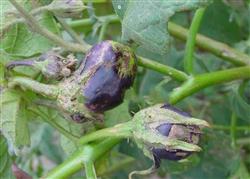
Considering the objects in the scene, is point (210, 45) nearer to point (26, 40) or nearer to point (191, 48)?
point (191, 48)

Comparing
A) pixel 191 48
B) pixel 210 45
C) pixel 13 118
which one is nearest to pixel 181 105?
pixel 210 45

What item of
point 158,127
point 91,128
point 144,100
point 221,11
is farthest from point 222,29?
point 158,127

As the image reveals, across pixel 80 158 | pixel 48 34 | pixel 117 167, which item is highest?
pixel 48 34

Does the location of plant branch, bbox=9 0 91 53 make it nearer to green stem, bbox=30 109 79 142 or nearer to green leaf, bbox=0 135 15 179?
green stem, bbox=30 109 79 142

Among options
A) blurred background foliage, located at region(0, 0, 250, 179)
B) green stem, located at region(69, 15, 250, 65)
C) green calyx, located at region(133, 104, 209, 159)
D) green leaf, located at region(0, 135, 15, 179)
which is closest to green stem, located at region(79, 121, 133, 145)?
green calyx, located at region(133, 104, 209, 159)

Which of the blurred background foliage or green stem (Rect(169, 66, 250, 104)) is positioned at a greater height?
green stem (Rect(169, 66, 250, 104))

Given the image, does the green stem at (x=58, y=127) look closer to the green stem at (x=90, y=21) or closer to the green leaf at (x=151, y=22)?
the green leaf at (x=151, y=22)

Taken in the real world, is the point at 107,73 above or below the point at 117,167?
above
